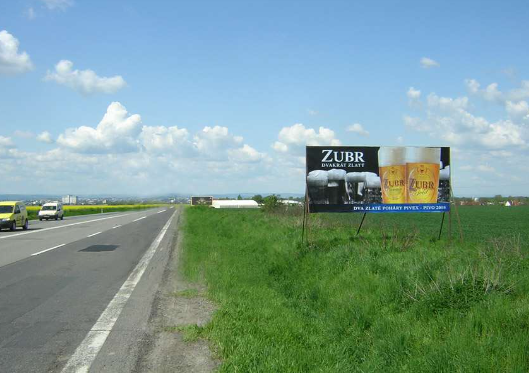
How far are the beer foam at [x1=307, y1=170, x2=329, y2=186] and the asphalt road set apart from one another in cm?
550

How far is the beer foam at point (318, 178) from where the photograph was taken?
→ 16141 millimetres

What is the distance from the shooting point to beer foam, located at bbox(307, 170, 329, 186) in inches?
635

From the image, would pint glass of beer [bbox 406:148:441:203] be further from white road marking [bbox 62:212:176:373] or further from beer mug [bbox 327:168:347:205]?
white road marking [bbox 62:212:176:373]

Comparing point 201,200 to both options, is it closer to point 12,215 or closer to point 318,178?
point 12,215

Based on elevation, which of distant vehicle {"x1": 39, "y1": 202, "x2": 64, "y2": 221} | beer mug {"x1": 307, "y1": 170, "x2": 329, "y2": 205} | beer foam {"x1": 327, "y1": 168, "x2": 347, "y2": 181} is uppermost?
beer foam {"x1": 327, "y1": 168, "x2": 347, "y2": 181}

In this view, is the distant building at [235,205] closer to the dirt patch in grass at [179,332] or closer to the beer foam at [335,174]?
the beer foam at [335,174]

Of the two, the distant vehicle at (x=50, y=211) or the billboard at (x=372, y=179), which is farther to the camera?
the distant vehicle at (x=50, y=211)

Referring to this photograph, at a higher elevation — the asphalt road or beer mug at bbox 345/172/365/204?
beer mug at bbox 345/172/365/204

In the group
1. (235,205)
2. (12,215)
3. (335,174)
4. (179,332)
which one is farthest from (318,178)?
(235,205)

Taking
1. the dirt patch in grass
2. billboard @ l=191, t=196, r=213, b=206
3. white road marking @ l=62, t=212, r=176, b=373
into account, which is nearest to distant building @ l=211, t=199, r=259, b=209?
billboard @ l=191, t=196, r=213, b=206

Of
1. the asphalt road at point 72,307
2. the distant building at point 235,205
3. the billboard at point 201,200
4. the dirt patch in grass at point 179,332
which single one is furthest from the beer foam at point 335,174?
the billboard at point 201,200

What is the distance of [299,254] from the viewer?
1462cm

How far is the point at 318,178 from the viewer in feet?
53.1

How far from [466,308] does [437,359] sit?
6.51ft
